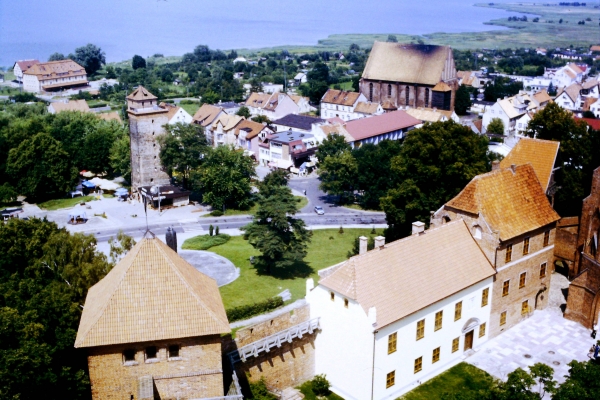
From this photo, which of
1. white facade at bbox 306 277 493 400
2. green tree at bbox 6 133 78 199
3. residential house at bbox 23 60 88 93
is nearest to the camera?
white facade at bbox 306 277 493 400

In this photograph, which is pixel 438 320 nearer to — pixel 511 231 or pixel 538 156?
pixel 511 231

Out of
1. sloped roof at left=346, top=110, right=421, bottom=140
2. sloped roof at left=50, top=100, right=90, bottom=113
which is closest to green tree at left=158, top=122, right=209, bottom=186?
sloped roof at left=346, top=110, right=421, bottom=140

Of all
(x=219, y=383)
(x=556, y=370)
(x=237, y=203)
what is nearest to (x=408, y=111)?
(x=237, y=203)

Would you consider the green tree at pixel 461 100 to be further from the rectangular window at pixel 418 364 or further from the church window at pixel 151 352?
the church window at pixel 151 352

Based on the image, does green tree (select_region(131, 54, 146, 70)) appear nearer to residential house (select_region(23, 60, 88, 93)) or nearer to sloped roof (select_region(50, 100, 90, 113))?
residential house (select_region(23, 60, 88, 93))

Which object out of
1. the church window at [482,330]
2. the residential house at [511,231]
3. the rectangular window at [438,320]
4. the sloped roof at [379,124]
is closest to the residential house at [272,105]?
the sloped roof at [379,124]

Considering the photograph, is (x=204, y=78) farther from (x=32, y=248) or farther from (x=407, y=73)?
(x=32, y=248)
